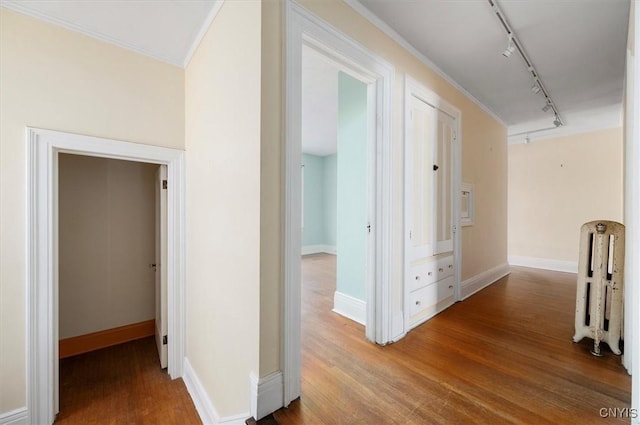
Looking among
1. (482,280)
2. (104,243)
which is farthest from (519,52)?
(104,243)

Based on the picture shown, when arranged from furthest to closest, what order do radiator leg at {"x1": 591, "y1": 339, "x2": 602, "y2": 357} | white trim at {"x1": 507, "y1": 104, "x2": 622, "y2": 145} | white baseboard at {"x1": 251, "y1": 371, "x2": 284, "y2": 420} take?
white trim at {"x1": 507, "y1": 104, "x2": 622, "y2": 145} < radiator leg at {"x1": 591, "y1": 339, "x2": 602, "y2": 357} < white baseboard at {"x1": 251, "y1": 371, "x2": 284, "y2": 420}

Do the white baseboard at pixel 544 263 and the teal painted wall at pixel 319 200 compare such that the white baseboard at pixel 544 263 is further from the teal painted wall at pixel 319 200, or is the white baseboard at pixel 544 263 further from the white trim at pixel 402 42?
the teal painted wall at pixel 319 200

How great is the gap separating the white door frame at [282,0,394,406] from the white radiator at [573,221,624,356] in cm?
170

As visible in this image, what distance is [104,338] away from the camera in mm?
2930

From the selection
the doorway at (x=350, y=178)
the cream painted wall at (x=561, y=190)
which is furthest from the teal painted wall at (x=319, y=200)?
the cream painted wall at (x=561, y=190)

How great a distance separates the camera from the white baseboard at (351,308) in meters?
2.70

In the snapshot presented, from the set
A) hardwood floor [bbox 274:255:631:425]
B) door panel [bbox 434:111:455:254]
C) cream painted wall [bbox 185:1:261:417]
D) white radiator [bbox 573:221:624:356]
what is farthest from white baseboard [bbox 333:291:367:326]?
white radiator [bbox 573:221:624:356]

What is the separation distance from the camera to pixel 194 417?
76.5 inches

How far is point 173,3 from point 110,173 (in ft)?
6.94

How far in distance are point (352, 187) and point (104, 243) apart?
296 centimetres

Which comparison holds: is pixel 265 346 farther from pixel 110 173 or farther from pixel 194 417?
pixel 110 173

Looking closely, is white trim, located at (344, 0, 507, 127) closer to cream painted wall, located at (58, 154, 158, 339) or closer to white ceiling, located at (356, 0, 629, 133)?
white ceiling, located at (356, 0, 629, 133)

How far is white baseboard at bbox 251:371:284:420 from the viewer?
137 cm

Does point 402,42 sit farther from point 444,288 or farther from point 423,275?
point 444,288
